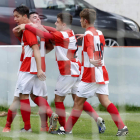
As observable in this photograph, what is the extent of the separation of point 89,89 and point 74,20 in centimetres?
232

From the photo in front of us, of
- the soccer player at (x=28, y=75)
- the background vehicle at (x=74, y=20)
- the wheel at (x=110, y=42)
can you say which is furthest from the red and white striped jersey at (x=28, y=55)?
the wheel at (x=110, y=42)

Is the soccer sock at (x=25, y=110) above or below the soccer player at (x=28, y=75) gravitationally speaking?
below

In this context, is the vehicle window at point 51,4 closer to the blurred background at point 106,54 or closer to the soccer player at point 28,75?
the blurred background at point 106,54

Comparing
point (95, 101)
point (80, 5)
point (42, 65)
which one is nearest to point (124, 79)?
point (95, 101)

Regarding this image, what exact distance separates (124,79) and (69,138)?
1.90 metres

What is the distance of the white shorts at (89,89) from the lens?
2887 mm

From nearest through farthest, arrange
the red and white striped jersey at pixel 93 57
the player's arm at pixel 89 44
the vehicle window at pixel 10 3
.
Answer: the player's arm at pixel 89 44
the red and white striped jersey at pixel 93 57
the vehicle window at pixel 10 3

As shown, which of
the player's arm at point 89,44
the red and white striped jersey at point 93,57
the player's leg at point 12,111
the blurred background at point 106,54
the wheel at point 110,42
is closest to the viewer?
the player's arm at point 89,44

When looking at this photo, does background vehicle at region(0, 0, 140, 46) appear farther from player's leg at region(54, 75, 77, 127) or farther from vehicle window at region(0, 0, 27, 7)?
player's leg at region(54, 75, 77, 127)

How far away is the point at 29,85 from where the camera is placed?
3.02 meters

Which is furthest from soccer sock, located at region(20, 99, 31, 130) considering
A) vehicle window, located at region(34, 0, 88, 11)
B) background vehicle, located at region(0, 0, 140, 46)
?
vehicle window, located at region(34, 0, 88, 11)

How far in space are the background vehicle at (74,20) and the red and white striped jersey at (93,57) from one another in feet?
6.92

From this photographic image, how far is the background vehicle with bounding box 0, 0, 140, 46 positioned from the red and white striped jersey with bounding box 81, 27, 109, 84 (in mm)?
2109

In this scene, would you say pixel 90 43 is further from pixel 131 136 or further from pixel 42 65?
pixel 131 136
